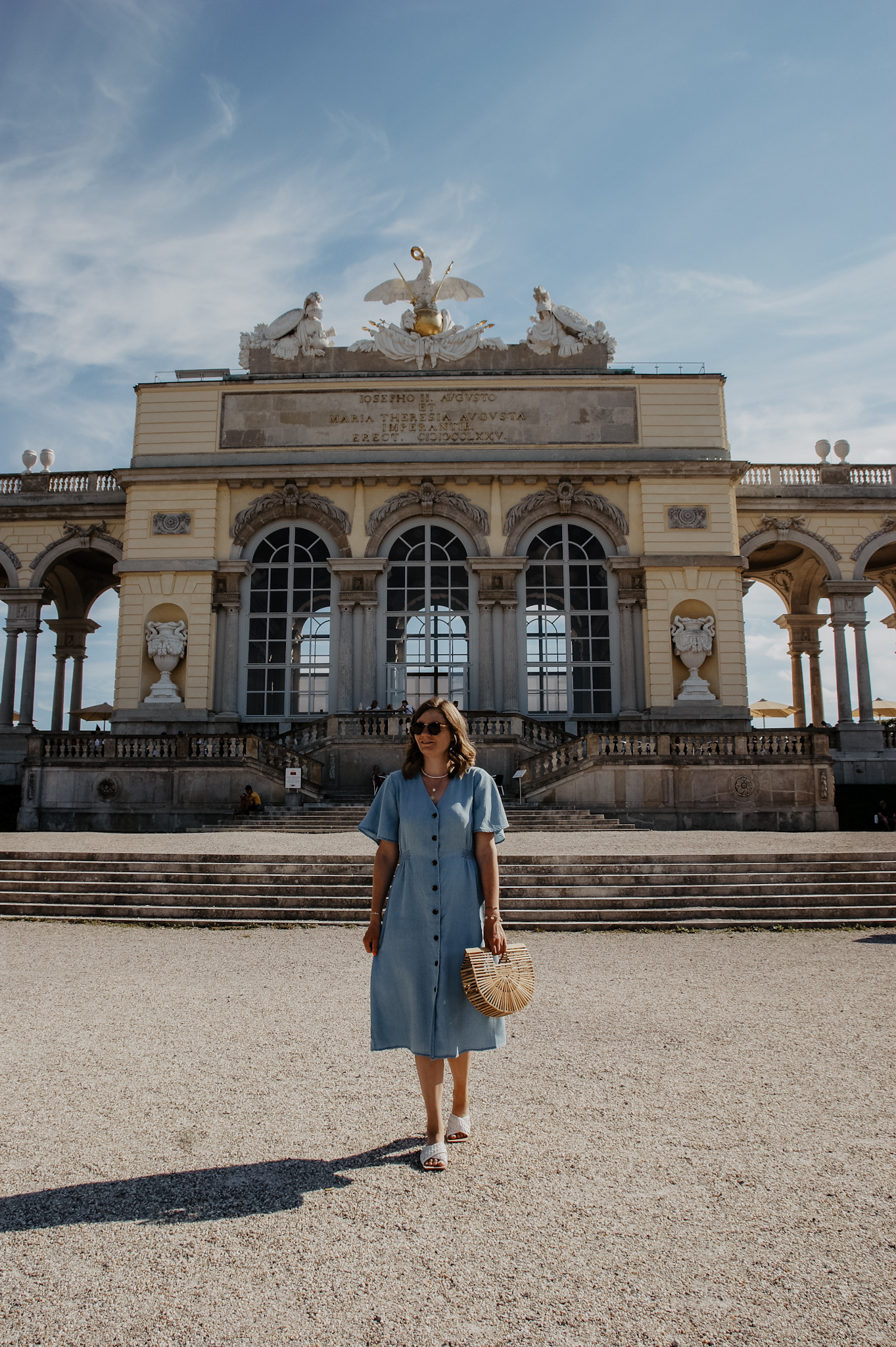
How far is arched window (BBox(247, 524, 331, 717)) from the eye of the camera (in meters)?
26.0

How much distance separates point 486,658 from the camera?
25469mm

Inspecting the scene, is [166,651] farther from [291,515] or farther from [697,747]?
[697,747]

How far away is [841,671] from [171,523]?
1941 centimetres

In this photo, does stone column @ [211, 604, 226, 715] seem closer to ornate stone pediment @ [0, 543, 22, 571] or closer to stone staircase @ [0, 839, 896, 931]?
ornate stone pediment @ [0, 543, 22, 571]

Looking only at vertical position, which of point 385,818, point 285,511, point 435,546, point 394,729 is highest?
point 285,511

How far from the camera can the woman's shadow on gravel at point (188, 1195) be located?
133 inches

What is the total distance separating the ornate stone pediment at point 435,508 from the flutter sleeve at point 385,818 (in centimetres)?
2218

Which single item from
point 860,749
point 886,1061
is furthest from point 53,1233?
point 860,749

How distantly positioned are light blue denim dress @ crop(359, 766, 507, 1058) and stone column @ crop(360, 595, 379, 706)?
69.1 feet

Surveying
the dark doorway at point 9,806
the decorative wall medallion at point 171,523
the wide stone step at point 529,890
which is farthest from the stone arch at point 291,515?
the wide stone step at point 529,890

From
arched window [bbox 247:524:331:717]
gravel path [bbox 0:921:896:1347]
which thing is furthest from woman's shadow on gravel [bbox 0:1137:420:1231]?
arched window [bbox 247:524:331:717]

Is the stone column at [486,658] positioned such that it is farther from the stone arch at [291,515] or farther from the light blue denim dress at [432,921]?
the light blue denim dress at [432,921]

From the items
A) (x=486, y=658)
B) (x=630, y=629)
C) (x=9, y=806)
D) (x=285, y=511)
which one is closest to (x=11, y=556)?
(x=9, y=806)

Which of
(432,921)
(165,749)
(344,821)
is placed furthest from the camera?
(165,749)
